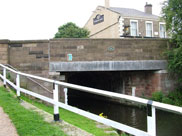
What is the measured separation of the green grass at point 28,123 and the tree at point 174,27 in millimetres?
8584

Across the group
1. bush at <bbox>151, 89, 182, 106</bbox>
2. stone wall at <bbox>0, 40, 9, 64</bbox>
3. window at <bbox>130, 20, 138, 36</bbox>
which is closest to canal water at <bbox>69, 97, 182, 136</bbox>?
bush at <bbox>151, 89, 182, 106</bbox>

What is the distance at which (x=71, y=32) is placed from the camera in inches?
1139

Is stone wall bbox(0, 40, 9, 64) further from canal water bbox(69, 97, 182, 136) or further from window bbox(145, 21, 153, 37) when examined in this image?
window bbox(145, 21, 153, 37)

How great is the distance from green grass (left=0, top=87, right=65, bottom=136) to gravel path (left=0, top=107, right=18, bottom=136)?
0.07 m

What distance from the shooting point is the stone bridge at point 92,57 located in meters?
10.1

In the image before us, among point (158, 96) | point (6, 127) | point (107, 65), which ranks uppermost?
point (107, 65)

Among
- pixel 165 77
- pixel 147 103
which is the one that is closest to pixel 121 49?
pixel 165 77

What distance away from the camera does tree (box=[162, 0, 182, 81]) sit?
10688 mm

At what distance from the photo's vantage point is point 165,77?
12.2m

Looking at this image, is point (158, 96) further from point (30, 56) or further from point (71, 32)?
point (71, 32)

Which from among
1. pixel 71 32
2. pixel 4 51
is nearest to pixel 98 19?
pixel 71 32

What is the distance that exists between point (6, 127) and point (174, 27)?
10126 millimetres

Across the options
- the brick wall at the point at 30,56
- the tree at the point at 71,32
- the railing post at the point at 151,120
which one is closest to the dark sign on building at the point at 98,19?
the tree at the point at 71,32

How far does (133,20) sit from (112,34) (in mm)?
2944
